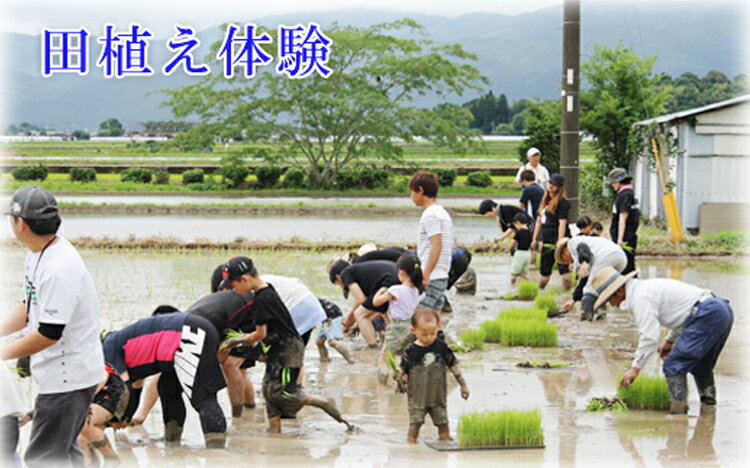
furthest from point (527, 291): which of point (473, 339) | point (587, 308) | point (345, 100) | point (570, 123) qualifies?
point (345, 100)

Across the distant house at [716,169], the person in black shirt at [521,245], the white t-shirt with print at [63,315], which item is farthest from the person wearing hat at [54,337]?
the distant house at [716,169]

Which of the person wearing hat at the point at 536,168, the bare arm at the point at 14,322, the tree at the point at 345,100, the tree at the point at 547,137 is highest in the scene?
the tree at the point at 345,100

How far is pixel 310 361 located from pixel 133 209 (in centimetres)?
1976

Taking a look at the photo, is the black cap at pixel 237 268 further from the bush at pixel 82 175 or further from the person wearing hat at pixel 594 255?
the bush at pixel 82 175

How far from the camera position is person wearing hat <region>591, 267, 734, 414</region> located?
26.0ft

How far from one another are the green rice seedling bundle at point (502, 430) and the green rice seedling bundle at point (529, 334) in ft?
12.0

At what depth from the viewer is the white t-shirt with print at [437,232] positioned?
900 cm

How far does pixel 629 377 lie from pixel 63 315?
4423 millimetres

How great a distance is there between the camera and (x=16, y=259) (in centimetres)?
1805

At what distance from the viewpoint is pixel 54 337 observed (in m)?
5.52

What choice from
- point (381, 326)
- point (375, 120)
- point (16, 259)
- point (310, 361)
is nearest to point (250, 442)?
point (310, 361)

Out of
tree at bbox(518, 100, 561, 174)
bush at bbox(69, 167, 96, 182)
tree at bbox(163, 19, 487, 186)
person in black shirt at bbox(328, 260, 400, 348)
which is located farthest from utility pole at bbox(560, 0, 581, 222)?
bush at bbox(69, 167, 96, 182)

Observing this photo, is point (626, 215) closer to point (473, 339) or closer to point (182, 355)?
point (473, 339)

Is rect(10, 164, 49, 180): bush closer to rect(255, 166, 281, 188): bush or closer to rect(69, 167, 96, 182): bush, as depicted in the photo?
rect(69, 167, 96, 182): bush
